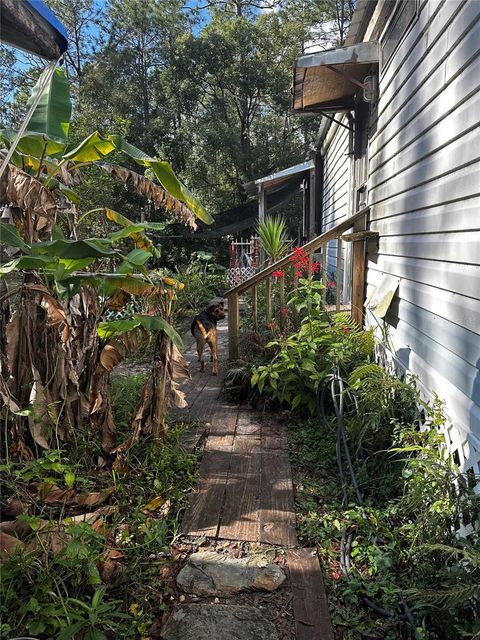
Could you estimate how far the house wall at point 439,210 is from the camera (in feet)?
7.21

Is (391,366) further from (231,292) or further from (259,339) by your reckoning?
(231,292)

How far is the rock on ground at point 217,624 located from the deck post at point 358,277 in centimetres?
371

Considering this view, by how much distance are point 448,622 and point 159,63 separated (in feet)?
81.0

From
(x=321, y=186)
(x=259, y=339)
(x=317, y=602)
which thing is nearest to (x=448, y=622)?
→ (x=317, y=602)

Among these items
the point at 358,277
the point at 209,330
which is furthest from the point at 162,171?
the point at 358,277

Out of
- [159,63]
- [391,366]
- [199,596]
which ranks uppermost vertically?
[159,63]

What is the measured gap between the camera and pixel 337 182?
877 centimetres

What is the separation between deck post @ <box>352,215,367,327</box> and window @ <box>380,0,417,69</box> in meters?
1.70

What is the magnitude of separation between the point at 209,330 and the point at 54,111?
9.01 feet

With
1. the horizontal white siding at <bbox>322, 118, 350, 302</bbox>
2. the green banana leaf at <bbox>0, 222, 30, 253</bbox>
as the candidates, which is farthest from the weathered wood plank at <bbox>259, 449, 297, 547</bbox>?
the horizontal white siding at <bbox>322, 118, 350, 302</bbox>

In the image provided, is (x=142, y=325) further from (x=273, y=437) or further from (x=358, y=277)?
(x=358, y=277)

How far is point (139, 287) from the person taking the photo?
8.21 ft

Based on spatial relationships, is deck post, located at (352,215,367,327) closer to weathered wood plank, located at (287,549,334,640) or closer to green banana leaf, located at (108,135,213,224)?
green banana leaf, located at (108,135,213,224)

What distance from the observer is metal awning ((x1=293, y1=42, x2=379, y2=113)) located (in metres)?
4.70
